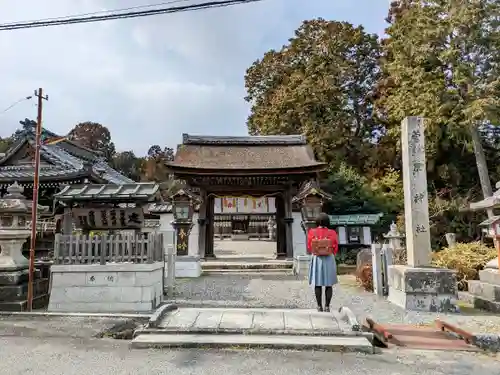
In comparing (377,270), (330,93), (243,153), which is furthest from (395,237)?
(330,93)

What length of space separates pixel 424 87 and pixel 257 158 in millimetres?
9416

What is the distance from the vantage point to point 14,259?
322 inches

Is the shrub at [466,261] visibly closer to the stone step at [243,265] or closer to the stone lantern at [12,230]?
the stone step at [243,265]

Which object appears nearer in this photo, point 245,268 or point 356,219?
point 245,268

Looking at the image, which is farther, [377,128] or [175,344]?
[377,128]

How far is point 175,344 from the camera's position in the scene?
513cm

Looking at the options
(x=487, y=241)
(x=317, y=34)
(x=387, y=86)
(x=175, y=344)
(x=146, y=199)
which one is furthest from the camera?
(x=317, y=34)

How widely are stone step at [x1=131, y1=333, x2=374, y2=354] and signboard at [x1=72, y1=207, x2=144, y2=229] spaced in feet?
15.5

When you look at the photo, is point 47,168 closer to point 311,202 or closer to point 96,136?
point 311,202

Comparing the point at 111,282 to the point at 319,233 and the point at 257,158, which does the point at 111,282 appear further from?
the point at 257,158

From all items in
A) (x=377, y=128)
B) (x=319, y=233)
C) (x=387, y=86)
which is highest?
(x=387, y=86)

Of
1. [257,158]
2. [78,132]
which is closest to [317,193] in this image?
[257,158]

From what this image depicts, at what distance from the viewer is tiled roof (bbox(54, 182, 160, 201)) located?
9.44 m

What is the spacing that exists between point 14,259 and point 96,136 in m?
57.6
